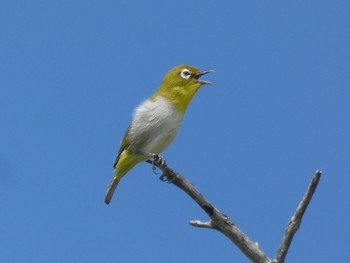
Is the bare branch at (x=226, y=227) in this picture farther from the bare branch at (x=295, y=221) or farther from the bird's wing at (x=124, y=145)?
the bird's wing at (x=124, y=145)

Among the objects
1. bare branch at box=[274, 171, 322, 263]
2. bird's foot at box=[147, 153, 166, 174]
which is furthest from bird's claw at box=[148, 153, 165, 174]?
bare branch at box=[274, 171, 322, 263]

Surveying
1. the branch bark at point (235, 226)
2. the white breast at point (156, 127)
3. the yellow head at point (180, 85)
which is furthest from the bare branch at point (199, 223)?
the yellow head at point (180, 85)

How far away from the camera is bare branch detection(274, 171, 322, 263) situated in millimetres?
5957

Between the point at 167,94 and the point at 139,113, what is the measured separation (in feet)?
1.59

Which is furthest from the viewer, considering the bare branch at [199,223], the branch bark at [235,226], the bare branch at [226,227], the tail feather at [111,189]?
the tail feather at [111,189]

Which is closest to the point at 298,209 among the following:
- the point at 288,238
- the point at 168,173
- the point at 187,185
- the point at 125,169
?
the point at 288,238

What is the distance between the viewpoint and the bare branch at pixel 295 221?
5.96 metres

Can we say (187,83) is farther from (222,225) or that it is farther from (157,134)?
(222,225)

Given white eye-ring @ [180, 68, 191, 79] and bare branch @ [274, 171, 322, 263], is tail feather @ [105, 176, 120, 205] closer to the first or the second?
white eye-ring @ [180, 68, 191, 79]

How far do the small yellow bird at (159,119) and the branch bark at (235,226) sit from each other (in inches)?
53.3

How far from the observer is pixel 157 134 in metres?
9.20

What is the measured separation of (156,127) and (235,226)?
8.45 ft

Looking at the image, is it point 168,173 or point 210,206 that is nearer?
point 210,206

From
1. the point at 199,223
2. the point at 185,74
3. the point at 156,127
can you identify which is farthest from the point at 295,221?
the point at 185,74
